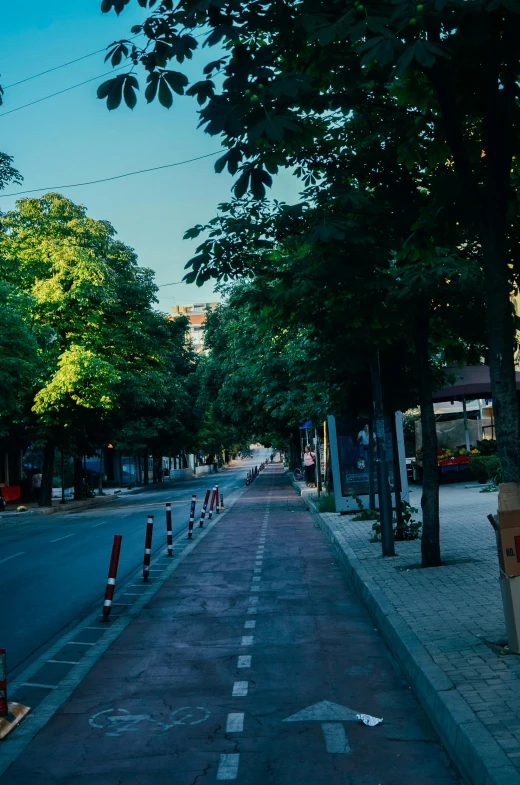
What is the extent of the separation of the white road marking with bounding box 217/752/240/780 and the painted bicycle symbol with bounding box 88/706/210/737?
2.47ft

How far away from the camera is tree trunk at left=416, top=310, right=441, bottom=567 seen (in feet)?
40.5

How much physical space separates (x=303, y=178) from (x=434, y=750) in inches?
311

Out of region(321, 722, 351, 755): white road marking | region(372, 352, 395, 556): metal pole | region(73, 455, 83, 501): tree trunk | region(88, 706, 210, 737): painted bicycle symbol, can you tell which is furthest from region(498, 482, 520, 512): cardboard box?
region(73, 455, 83, 501): tree trunk

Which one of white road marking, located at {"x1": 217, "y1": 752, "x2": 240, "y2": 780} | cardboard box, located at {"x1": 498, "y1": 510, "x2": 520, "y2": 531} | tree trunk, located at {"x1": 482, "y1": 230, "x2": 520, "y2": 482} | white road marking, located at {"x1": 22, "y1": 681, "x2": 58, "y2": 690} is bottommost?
white road marking, located at {"x1": 217, "y1": 752, "x2": 240, "y2": 780}

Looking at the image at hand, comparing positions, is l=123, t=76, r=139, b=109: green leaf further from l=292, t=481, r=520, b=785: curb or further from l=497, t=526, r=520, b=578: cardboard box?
l=292, t=481, r=520, b=785: curb

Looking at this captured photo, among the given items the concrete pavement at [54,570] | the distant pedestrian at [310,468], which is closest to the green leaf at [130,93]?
the concrete pavement at [54,570]

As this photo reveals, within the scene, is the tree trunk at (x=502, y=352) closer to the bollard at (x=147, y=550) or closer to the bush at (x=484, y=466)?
the bollard at (x=147, y=550)

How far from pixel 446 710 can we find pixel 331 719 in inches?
37.0

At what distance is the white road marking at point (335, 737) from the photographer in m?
5.63

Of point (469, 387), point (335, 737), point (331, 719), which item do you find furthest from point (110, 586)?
point (469, 387)

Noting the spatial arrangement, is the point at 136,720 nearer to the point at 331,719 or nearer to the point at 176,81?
the point at 331,719

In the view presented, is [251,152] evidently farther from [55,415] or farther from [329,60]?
[55,415]

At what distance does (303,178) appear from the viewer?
11.7 m

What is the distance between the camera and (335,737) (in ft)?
19.3
